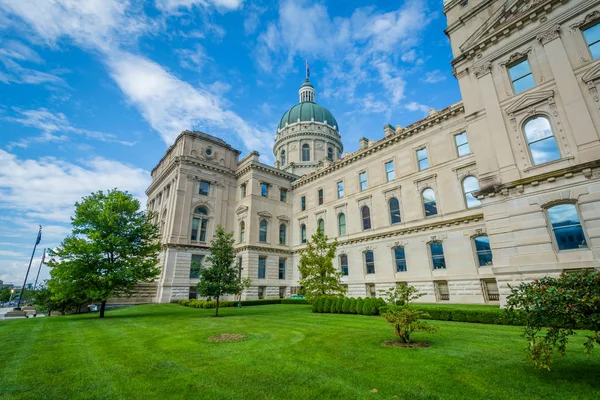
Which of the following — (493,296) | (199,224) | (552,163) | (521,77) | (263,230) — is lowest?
(493,296)

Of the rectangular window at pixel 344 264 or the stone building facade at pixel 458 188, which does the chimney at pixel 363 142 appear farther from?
the rectangular window at pixel 344 264

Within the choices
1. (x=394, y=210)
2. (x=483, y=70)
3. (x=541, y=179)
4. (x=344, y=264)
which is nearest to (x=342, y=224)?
(x=344, y=264)

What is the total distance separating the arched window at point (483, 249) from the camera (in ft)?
73.6

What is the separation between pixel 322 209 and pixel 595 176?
88.1 feet

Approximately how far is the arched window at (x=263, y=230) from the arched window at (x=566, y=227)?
102 ft

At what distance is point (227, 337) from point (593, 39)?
24.2m

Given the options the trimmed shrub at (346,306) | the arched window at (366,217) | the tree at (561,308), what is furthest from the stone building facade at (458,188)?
the tree at (561,308)

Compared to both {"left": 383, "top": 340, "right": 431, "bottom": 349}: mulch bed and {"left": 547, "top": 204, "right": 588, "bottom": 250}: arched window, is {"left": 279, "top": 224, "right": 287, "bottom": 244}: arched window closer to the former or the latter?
{"left": 547, "top": 204, "right": 588, "bottom": 250}: arched window

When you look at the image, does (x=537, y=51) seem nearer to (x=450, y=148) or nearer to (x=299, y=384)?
(x=450, y=148)

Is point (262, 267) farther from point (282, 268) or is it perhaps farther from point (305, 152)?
point (305, 152)

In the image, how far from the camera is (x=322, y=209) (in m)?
37.9

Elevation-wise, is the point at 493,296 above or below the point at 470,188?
below

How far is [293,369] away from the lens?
7016 millimetres

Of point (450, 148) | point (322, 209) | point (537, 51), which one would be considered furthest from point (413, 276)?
point (537, 51)
